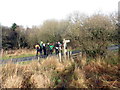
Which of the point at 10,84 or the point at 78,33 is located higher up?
the point at 78,33

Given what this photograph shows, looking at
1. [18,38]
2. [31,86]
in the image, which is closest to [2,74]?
[31,86]

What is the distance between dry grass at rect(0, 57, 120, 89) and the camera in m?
5.26

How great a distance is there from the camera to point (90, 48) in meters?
8.97

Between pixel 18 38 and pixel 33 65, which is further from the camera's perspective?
pixel 18 38

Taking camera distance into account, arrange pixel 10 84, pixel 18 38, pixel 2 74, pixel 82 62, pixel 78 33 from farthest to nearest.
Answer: pixel 18 38, pixel 78 33, pixel 82 62, pixel 2 74, pixel 10 84

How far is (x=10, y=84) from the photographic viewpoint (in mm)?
4812

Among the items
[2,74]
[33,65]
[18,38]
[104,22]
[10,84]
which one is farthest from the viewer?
[18,38]

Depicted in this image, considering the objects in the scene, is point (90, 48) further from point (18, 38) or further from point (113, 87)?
point (18, 38)

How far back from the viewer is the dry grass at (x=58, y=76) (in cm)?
526

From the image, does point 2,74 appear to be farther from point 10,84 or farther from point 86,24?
point 86,24

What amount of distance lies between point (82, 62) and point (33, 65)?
2.92 m

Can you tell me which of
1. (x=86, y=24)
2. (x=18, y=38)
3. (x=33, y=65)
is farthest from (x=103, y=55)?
(x=18, y=38)

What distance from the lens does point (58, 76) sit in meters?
6.34

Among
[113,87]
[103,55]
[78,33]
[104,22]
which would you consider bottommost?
[113,87]
